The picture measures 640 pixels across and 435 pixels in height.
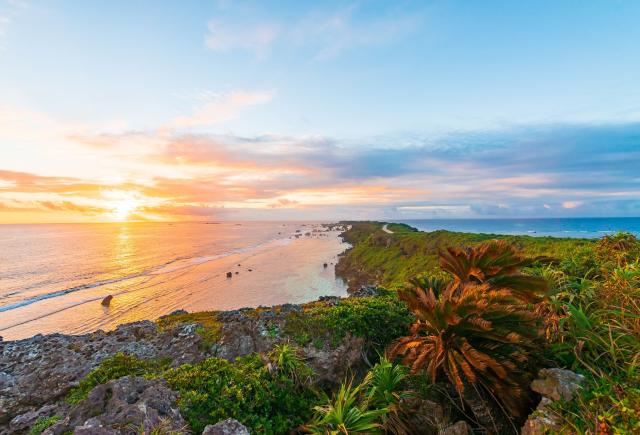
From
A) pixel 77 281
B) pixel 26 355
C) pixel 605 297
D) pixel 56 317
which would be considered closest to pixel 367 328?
pixel 605 297

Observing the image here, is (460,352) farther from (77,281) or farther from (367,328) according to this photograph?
(77,281)

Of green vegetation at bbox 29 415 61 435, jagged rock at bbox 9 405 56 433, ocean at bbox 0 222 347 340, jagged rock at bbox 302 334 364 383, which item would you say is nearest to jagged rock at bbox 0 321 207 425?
jagged rock at bbox 9 405 56 433

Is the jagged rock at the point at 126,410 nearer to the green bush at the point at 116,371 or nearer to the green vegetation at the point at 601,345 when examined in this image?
the green bush at the point at 116,371

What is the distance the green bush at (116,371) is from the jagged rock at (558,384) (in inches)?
265

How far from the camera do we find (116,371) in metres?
6.66

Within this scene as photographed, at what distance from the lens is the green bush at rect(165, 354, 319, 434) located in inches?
201

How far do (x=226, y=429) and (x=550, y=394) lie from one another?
4508mm

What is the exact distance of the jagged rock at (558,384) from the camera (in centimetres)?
401

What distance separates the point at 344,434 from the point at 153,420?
9.38 ft

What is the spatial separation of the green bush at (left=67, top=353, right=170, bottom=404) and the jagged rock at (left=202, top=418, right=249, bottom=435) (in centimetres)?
250

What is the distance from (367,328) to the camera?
7.89 metres

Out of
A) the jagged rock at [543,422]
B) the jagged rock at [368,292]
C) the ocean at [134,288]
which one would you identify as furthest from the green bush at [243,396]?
the ocean at [134,288]

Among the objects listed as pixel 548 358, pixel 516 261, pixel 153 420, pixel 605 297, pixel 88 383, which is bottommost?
pixel 88 383

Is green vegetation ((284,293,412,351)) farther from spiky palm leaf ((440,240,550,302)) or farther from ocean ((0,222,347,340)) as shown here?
ocean ((0,222,347,340))
